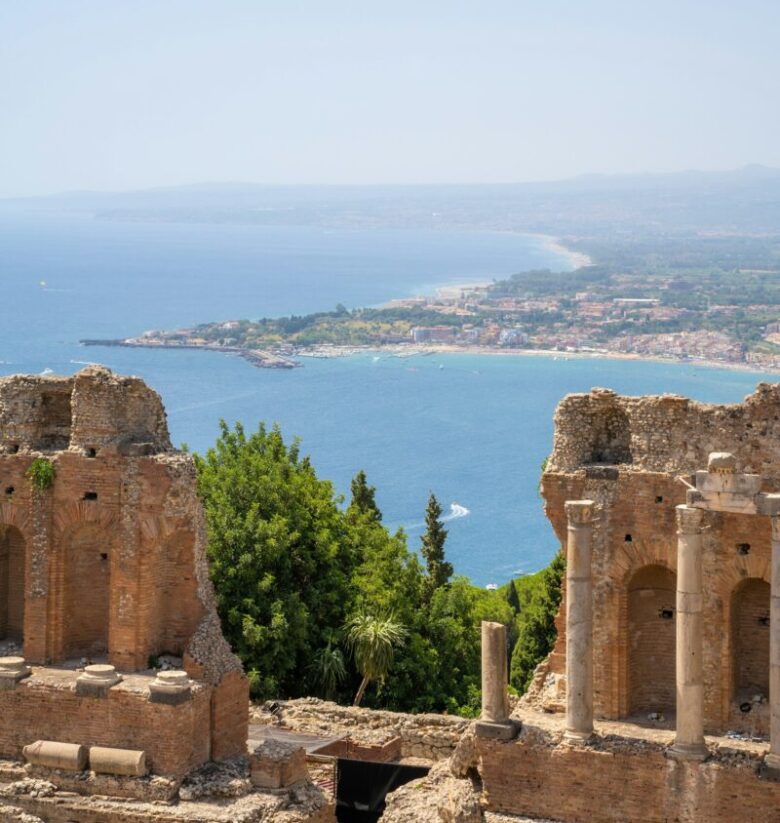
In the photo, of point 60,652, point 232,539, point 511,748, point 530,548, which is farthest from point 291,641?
point 530,548

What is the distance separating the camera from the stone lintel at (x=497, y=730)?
26094mm

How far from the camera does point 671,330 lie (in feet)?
627

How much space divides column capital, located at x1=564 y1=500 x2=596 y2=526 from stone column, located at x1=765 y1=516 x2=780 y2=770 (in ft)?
9.24

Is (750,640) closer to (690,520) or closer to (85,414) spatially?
(690,520)

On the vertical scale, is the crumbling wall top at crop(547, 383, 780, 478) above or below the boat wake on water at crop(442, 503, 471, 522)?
above

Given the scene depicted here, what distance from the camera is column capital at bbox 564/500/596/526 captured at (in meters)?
25.8

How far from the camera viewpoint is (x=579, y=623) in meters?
25.8

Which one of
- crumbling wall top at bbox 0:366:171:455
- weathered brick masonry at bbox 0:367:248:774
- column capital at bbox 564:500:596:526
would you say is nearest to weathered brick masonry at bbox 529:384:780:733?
column capital at bbox 564:500:596:526

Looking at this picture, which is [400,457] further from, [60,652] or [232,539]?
[60,652]

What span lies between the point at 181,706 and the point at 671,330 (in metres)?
168

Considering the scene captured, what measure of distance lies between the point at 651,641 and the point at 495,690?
2.84 meters

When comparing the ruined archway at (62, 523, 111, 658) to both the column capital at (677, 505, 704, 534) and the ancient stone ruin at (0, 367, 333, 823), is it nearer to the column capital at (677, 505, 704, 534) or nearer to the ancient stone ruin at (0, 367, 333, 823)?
the ancient stone ruin at (0, 367, 333, 823)

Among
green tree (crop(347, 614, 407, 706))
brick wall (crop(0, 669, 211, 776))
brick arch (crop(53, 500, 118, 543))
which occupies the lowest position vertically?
green tree (crop(347, 614, 407, 706))

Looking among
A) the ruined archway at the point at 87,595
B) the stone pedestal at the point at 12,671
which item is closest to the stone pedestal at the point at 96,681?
the stone pedestal at the point at 12,671
